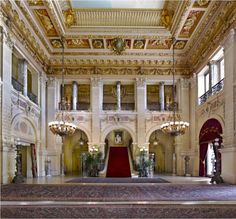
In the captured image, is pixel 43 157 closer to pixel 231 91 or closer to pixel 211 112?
pixel 211 112

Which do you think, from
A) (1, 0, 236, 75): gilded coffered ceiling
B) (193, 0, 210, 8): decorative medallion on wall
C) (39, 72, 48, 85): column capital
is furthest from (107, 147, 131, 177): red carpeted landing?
(193, 0, 210, 8): decorative medallion on wall

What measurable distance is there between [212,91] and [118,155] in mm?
6944

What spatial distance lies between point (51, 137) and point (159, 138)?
7.29 metres

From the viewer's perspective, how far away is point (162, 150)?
23.5 meters

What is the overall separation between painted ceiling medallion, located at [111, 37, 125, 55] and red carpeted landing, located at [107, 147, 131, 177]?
5.64m

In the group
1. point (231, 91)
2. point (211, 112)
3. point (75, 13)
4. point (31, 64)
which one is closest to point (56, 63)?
point (31, 64)

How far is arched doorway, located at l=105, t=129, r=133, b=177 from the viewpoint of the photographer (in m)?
18.0

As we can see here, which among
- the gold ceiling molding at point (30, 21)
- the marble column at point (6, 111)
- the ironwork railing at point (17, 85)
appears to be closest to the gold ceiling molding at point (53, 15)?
the gold ceiling molding at point (30, 21)

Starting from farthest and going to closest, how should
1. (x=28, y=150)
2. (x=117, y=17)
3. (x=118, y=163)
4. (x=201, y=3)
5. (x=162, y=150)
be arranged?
(x=162, y=150) < (x=118, y=163) < (x=28, y=150) < (x=117, y=17) < (x=201, y=3)

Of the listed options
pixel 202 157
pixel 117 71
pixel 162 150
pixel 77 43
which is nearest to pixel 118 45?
pixel 77 43

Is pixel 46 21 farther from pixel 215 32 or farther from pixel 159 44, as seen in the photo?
pixel 215 32

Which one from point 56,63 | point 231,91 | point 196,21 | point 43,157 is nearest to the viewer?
point 231,91

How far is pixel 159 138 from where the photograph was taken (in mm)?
22922

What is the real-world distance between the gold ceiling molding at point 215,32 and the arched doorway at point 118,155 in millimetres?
6092
